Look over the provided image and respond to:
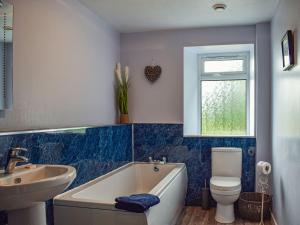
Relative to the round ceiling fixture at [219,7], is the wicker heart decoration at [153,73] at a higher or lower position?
lower

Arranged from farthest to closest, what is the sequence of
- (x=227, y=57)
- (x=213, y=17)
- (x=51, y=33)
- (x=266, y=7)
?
1. (x=227, y=57)
2. (x=213, y=17)
3. (x=266, y=7)
4. (x=51, y=33)

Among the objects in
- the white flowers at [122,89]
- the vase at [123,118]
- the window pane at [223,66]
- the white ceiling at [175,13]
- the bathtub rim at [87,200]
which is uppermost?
the white ceiling at [175,13]

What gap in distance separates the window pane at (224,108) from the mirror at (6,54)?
3168 mm

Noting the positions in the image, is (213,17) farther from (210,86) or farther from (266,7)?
(210,86)

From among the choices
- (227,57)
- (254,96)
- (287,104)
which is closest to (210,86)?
(227,57)

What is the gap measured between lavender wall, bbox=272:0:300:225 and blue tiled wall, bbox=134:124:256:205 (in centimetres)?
53

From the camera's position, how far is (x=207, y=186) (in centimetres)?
416

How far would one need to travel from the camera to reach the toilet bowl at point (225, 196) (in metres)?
3.53

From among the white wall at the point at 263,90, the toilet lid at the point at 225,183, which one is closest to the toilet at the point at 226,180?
the toilet lid at the point at 225,183

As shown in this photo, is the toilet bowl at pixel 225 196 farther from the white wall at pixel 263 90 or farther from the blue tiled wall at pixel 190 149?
the white wall at pixel 263 90

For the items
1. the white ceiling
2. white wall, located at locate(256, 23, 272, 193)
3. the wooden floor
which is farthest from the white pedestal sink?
white wall, located at locate(256, 23, 272, 193)

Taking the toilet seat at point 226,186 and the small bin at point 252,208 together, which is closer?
the toilet seat at point 226,186

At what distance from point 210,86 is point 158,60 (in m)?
0.94

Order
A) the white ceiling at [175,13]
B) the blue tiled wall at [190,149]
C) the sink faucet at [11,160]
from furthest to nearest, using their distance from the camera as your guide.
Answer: the blue tiled wall at [190,149] → the white ceiling at [175,13] → the sink faucet at [11,160]
